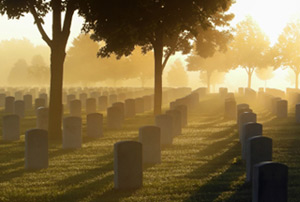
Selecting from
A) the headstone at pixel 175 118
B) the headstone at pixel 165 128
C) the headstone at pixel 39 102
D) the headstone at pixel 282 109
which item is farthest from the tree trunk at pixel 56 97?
the headstone at pixel 282 109

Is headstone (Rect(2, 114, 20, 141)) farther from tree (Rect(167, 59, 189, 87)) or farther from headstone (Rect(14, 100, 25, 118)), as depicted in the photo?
tree (Rect(167, 59, 189, 87))

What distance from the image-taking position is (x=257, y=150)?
36.3 ft

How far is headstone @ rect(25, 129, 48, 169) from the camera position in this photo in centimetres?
1277

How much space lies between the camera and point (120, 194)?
10180 mm

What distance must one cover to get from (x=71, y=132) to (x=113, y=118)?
572 centimetres

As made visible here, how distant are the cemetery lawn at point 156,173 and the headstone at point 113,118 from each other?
2.14 m

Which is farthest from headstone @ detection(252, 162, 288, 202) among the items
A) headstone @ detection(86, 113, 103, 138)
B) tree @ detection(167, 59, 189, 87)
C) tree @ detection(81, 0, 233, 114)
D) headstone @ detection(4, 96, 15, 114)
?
tree @ detection(167, 59, 189, 87)

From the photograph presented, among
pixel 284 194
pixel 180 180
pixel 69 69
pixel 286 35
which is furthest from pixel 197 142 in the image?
pixel 69 69

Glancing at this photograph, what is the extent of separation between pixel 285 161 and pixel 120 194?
5252 millimetres

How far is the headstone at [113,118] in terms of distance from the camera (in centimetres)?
2162

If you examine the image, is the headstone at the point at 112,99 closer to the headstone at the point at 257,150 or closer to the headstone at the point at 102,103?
the headstone at the point at 102,103

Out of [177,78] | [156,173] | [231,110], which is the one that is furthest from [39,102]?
[177,78]

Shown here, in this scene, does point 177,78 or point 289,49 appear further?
point 177,78

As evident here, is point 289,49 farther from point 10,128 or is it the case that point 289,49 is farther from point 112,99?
point 10,128
